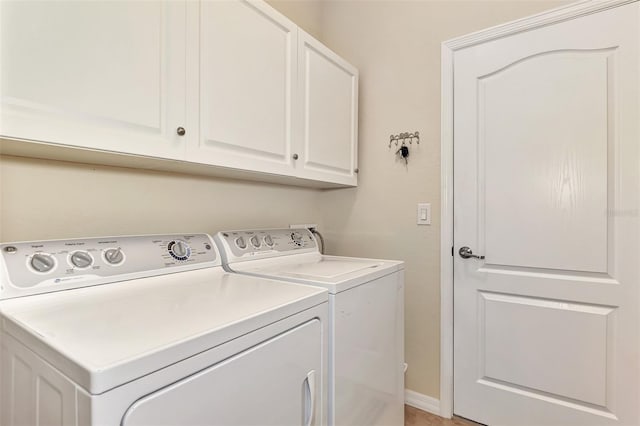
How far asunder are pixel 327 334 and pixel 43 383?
2.39 ft

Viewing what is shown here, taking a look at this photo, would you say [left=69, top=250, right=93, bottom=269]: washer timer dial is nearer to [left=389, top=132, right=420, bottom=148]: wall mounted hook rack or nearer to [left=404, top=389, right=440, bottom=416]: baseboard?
[left=389, top=132, right=420, bottom=148]: wall mounted hook rack

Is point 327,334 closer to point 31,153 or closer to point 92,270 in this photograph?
point 92,270

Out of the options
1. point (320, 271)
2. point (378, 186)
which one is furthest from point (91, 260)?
point (378, 186)

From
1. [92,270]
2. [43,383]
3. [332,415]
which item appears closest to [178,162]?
[92,270]

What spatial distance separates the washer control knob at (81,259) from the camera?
101 cm

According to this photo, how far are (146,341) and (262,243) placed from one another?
3.36 feet

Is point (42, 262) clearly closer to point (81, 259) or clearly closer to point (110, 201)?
point (81, 259)

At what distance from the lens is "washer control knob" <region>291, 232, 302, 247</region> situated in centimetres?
185

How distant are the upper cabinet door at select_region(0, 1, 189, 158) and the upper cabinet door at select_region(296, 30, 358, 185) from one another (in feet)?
2.33

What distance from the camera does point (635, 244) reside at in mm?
1477

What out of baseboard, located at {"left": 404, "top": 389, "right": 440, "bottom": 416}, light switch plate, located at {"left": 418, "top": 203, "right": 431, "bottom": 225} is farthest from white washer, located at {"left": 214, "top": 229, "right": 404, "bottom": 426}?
light switch plate, located at {"left": 418, "top": 203, "right": 431, "bottom": 225}

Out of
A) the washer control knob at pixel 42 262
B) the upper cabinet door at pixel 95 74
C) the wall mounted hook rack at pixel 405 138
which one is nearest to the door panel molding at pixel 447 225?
the wall mounted hook rack at pixel 405 138

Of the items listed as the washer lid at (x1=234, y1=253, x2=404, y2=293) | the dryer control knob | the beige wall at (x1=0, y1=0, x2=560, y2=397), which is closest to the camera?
the washer lid at (x1=234, y1=253, x2=404, y2=293)

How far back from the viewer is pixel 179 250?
131 centimetres
